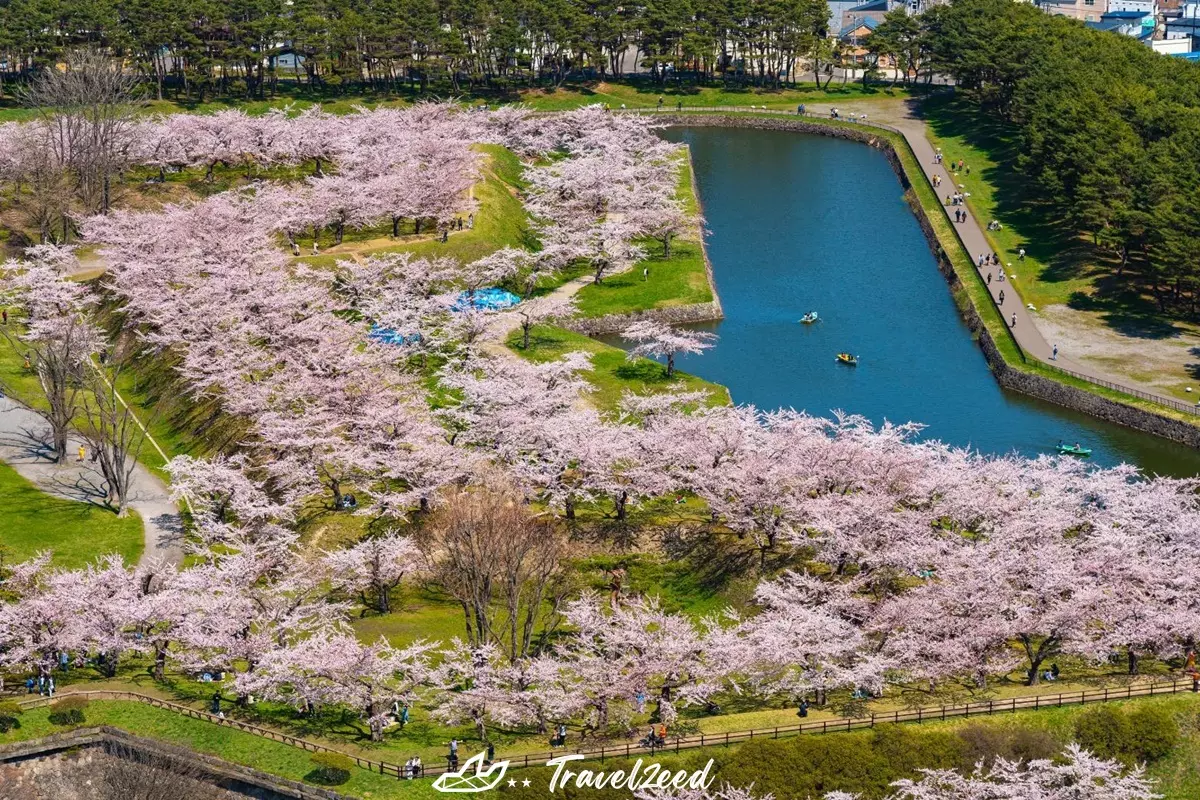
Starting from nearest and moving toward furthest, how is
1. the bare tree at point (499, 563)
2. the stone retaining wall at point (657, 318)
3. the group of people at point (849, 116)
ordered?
the bare tree at point (499, 563), the stone retaining wall at point (657, 318), the group of people at point (849, 116)

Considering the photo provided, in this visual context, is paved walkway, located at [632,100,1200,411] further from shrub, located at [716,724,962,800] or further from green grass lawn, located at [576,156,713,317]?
shrub, located at [716,724,962,800]

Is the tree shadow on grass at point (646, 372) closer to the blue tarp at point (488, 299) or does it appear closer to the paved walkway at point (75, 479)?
the blue tarp at point (488, 299)

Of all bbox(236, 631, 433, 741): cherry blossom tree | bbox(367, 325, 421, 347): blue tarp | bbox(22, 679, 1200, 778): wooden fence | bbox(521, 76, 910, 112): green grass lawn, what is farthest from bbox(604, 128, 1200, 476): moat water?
bbox(236, 631, 433, 741): cherry blossom tree

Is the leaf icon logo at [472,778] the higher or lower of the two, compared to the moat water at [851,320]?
lower

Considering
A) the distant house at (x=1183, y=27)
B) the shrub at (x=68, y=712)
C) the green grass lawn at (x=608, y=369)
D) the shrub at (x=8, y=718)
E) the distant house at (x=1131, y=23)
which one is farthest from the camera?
the distant house at (x=1131, y=23)

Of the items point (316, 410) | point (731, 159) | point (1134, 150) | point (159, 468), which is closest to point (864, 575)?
point (316, 410)

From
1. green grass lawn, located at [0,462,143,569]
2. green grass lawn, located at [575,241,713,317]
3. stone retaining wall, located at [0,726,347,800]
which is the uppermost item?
green grass lawn, located at [575,241,713,317]

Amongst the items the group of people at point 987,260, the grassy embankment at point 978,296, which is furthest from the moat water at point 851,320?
the group of people at point 987,260
